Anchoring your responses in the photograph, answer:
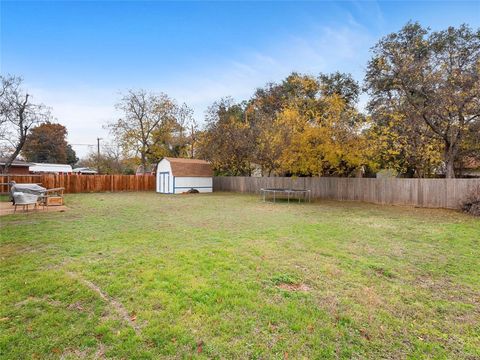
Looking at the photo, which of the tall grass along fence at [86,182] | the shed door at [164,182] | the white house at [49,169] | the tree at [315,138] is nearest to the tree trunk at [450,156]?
the tree at [315,138]

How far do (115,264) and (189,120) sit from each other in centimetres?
2642

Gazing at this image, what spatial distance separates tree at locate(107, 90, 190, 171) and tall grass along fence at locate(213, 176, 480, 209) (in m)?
12.9

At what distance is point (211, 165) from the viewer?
25344 millimetres

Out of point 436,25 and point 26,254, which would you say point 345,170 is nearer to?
point 436,25

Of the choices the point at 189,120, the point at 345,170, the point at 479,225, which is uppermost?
the point at 189,120

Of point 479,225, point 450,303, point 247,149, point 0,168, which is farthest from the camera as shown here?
point 0,168

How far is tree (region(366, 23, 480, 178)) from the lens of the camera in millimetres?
12461

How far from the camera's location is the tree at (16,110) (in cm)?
1841

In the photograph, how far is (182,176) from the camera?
76.6ft

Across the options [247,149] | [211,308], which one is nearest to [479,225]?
[211,308]

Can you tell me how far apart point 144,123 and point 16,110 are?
10710mm

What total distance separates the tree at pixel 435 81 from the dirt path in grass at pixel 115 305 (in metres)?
14.7

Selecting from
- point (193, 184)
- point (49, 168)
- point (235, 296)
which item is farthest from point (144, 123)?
point (235, 296)

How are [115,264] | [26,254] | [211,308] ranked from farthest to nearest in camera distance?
[26,254]
[115,264]
[211,308]
